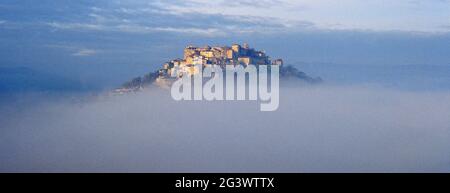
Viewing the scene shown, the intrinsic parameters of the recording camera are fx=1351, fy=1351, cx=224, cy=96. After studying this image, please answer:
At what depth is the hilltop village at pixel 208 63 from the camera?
7770mm

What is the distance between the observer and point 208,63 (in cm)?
779

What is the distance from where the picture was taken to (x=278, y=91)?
7.76m

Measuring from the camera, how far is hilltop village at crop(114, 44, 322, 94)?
306 inches
